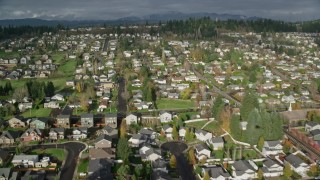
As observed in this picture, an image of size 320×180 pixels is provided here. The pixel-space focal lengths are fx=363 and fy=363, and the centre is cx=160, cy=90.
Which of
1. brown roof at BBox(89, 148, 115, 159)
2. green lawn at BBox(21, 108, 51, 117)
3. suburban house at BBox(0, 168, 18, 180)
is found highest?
green lawn at BBox(21, 108, 51, 117)

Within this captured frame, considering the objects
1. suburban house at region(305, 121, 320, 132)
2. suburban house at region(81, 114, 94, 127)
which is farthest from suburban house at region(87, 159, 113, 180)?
suburban house at region(305, 121, 320, 132)

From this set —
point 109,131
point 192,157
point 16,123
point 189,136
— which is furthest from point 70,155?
point 189,136

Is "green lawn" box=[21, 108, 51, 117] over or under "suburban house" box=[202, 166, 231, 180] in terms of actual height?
over

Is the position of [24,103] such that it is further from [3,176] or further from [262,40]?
[262,40]

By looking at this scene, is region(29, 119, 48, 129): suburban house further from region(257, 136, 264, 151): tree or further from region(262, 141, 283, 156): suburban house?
region(262, 141, 283, 156): suburban house

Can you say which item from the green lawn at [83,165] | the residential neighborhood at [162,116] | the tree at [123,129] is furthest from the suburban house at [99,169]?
the tree at [123,129]

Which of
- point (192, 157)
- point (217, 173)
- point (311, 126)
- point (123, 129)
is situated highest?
point (123, 129)

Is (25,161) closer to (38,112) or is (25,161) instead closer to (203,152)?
(203,152)
